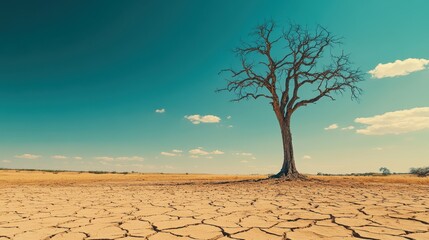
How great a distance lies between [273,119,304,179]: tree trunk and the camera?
14.0 metres

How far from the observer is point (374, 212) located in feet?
14.8

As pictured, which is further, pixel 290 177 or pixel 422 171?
pixel 422 171

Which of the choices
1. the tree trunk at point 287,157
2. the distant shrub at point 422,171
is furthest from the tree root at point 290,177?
the distant shrub at point 422,171

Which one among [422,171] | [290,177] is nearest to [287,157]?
[290,177]

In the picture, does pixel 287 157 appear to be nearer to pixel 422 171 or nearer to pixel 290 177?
pixel 290 177

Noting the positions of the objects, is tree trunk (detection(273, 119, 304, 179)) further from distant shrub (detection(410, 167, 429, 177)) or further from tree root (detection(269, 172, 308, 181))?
distant shrub (detection(410, 167, 429, 177))

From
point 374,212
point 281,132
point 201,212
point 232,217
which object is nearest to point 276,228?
point 232,217

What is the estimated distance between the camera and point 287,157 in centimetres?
A: 1447

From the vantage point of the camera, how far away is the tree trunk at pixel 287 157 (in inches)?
550

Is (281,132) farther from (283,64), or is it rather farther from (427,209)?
(427,209)

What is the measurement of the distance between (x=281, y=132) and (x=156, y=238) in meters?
12.6

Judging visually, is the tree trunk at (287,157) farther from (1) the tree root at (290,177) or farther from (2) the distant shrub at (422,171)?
(2) the distant shrub at (422,171)

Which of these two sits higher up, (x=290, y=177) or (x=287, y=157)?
(x=287, y=157)

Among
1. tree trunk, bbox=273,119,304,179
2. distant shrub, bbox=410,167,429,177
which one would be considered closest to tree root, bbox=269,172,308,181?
tree trunk, bbox=273,119,304,179
